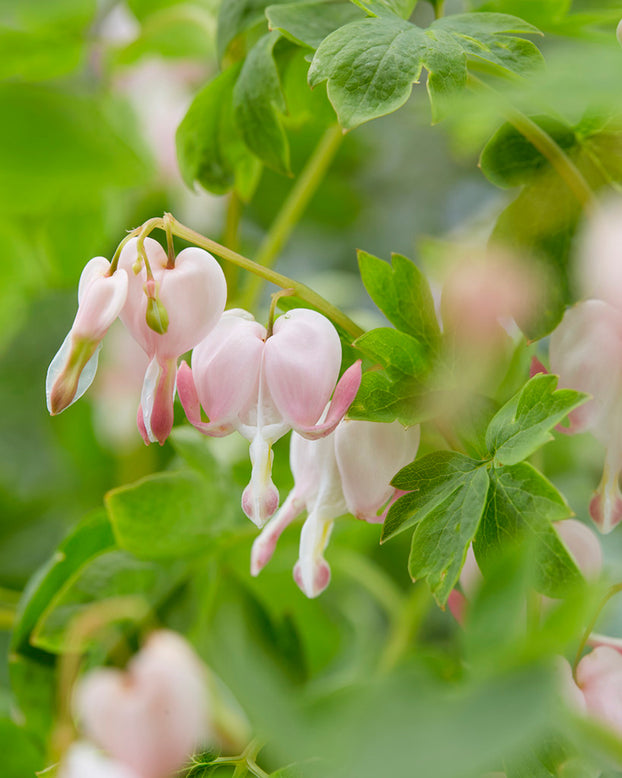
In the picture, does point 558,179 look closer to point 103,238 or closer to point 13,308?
point 103,238

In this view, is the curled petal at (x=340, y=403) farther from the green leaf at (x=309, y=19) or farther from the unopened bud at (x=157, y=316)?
the green leaf at (x=309, y=19)

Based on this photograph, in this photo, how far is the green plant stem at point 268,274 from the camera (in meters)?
0.43

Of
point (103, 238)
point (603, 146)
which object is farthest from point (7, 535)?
point (603, 146)

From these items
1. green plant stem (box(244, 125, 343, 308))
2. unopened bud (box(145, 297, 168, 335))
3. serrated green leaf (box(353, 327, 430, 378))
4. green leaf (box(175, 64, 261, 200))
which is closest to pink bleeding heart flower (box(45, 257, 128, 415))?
unopened bud (box(145, 297, 168, 335))

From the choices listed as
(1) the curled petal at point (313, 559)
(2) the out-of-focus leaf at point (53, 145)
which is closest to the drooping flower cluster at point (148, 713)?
(1) the curled petal at point (313, 559)

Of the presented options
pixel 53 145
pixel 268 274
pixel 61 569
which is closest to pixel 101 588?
pixel 61 569

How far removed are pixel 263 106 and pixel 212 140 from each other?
0.07 m

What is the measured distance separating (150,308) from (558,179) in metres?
0.29

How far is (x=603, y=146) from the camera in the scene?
53cm

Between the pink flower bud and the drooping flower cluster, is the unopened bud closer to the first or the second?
the drooping flower cluster

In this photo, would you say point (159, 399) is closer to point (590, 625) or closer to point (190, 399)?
point (190, 399)

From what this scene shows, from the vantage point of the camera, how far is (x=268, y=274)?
1.44 ft

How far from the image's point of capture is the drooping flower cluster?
33 centimetres

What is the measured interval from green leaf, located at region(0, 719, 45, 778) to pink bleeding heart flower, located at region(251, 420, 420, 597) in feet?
0.87
